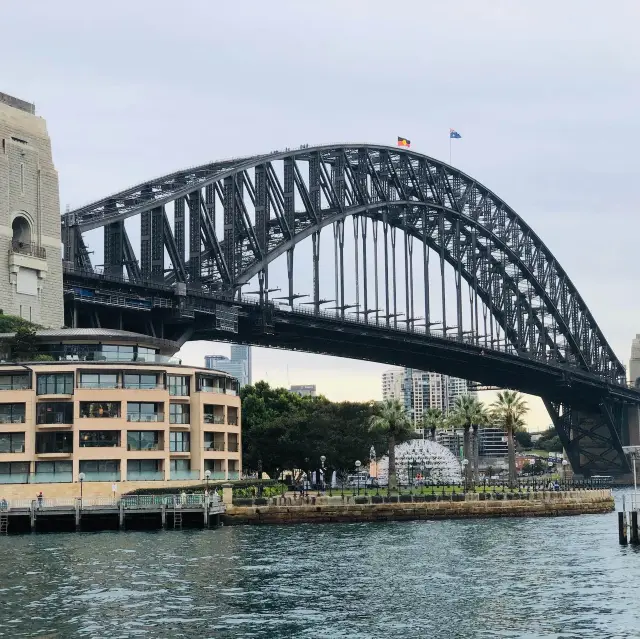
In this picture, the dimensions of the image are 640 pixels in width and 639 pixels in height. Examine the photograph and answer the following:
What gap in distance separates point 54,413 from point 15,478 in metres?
6.25

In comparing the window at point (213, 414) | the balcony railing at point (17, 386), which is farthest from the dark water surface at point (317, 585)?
the window at point (213, 414)

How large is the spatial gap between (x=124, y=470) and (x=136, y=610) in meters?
54.9

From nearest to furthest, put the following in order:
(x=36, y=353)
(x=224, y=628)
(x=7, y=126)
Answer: (x=224, y=628) < (x=36, y=353) < (x=7, y=126)

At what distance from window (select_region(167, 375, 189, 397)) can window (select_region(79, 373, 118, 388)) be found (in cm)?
571

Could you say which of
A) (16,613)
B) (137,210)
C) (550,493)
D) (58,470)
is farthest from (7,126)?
(16,613)

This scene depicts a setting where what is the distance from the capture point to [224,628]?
2120 inches

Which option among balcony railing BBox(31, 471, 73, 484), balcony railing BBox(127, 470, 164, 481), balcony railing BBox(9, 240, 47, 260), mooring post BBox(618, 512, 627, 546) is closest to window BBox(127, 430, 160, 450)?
balcony railing BBox(127, 470, 164, 481)

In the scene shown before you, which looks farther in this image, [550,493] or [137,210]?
[137,210]

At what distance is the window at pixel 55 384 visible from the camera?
4417 inches

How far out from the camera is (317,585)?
67.2 metres

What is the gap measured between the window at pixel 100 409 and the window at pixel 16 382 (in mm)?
4961

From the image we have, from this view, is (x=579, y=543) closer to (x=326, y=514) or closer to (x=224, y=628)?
(x=326, y=514)

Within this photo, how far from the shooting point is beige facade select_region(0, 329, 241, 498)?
4365 inches

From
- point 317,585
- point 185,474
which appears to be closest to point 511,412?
point 185,474
